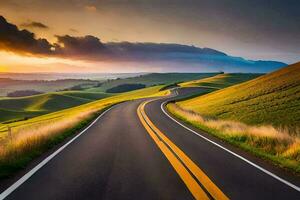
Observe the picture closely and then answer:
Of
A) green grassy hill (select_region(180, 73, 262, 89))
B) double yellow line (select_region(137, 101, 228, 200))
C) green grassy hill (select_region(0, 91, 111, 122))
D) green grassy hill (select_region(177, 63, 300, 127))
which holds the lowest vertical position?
green grassy hill (select_region(0, 91, 111, 122))

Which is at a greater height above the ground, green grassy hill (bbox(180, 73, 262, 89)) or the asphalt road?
the asphalt road

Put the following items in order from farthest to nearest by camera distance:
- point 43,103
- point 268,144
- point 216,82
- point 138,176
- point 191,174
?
1. point 43,103
2. point 216,82
3. point 268,144
4. point 191,174
5. point 138,176

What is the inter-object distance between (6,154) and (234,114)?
24913 millimetres

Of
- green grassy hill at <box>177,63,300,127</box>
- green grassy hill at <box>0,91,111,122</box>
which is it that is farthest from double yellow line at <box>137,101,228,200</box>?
green grassy hill at <box>0,91,111,122</box>

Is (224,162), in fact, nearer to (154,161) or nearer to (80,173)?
(154,161)

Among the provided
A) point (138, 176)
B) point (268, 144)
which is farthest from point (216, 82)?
point (138, 176)

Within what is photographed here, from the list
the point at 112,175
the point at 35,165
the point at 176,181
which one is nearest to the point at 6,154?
the point at 35,165

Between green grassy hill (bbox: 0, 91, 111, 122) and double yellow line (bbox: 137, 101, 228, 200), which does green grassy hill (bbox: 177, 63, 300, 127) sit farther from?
green grassy hill (bbox: 0, 91, 111, 122)

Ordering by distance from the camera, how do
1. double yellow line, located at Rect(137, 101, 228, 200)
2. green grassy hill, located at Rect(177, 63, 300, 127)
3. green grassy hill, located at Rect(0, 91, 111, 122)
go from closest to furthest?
double yellow line, located at Rect(137, 101, 228, 200)
green grassy hill, located at Rect(177, 63, 300, 127)
green grassy hill, located at Rect(0, 91, 111, 122)

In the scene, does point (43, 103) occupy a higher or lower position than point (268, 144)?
lower

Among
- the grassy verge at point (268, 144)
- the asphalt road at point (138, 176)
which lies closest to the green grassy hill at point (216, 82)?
the grassy verge at point (268, 144)

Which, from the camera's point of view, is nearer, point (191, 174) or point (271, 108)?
point (191, 174)

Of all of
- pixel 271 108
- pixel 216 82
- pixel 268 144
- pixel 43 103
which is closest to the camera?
pixel 268 144

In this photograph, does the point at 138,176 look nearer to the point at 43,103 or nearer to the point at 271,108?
the point at 271,108
